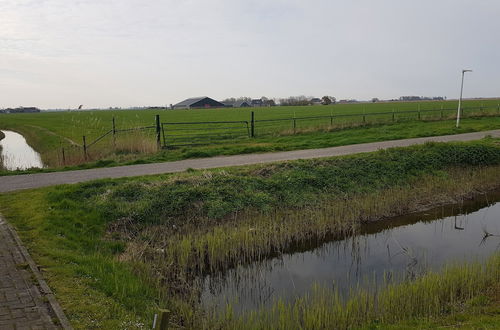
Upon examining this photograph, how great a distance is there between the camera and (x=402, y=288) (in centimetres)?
614

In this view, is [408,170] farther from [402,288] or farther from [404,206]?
[402,288]

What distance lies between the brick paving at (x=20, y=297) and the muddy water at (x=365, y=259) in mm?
2549

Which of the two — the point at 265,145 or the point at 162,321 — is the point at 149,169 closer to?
the point at 265,145

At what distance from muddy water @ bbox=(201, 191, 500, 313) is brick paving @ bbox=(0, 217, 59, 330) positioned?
8.36 ft

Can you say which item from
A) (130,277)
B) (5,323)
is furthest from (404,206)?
(5,323)

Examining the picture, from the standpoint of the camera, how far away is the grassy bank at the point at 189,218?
593 cm

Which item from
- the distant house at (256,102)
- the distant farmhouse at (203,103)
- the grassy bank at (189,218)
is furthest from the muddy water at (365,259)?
the distant house at (256,102)

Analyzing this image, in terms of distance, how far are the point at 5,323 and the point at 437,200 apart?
1243 centimetres

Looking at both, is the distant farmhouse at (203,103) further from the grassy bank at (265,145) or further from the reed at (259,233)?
the reed at (259,233)

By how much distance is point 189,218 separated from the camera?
32.4 feet

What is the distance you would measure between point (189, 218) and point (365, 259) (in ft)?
14.6

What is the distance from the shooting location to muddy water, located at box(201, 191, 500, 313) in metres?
7.15

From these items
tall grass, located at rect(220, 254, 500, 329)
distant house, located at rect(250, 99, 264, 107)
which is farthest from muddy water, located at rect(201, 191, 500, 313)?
distant house, located at rect(250, 99, 264, 107)

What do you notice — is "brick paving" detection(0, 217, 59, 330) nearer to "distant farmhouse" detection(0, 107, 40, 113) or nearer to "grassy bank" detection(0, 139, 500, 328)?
"grassy bank" detection(0, 139, 500, 328)
